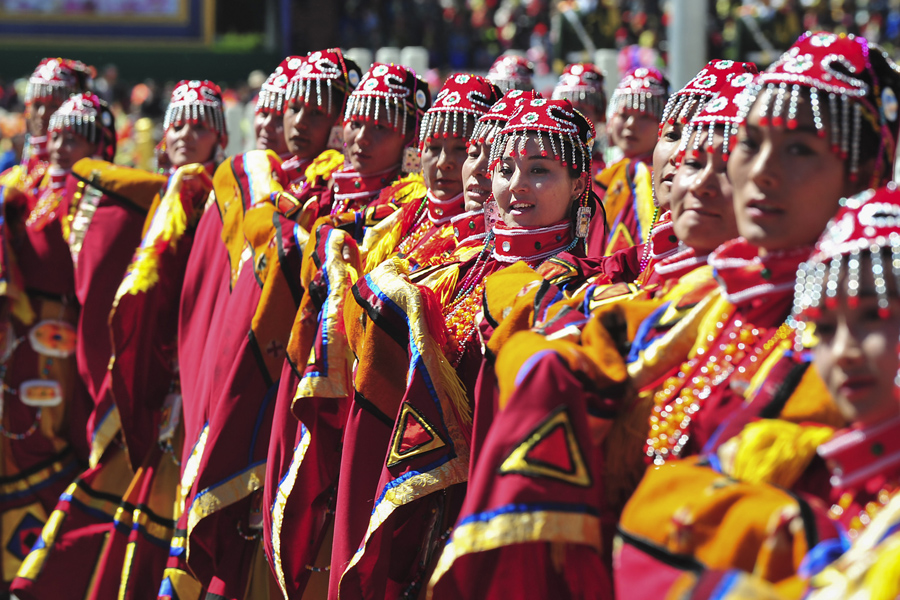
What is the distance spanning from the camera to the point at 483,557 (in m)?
2.16

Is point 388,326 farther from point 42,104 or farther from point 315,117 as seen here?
point 42,104

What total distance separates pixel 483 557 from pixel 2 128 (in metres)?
13.8

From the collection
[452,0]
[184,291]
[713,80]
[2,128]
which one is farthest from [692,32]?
[452,0]

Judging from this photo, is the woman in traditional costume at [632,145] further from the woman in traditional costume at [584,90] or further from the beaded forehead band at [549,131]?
the beaded forehead band at [549,131]

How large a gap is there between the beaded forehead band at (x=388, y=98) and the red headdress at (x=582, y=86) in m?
1.86

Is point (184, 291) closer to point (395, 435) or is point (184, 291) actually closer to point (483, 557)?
point (395, 435)

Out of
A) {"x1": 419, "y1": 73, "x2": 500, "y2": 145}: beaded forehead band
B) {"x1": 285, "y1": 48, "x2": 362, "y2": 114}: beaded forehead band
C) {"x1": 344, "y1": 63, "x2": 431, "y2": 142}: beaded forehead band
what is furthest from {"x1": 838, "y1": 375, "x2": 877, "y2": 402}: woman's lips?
{"x1": 285, "y1": 48, "x2": 362, "y2": 114}: beaded forehead band

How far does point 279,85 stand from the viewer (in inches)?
178

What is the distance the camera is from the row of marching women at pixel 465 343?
5.42 ft

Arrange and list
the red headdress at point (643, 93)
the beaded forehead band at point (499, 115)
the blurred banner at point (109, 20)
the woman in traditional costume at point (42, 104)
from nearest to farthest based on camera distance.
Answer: the beaded forehead band at point (499, 115) → the red headdress at point (643, 93) → the woman in traditional costume at point (42, 104) → the blurred banner at point (109, 20)

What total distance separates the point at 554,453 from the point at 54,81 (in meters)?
4.86

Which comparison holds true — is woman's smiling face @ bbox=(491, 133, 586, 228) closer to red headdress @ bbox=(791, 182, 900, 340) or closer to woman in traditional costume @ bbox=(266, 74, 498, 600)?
woman in traditional costume @ bbox=(266, 74, 498, 600)

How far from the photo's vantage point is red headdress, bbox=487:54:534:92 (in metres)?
6.30

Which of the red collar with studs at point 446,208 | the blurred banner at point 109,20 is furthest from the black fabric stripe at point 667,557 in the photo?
the blurred banner at point 109,20
